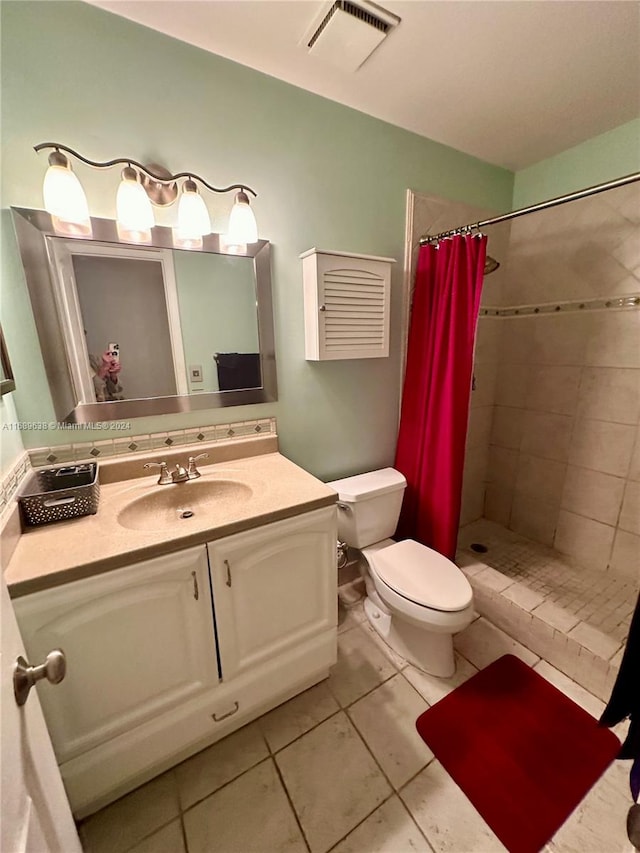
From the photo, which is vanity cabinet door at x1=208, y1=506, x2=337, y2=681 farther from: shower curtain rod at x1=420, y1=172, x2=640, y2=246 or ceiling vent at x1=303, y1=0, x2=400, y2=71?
ceiling vent at x1=303, y1=0, x2=400, y2=71

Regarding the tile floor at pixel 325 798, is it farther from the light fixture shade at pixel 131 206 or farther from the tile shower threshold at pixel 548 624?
the light fixture shade at pixel 131 206

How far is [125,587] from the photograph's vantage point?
88 centimetres

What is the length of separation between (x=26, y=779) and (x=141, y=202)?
136 centimetres

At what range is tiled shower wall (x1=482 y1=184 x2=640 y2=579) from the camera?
1695mm

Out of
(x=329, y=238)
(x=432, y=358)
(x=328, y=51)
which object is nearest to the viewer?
(x=328, y=51)

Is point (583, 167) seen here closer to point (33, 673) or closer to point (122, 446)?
point (122, 446)

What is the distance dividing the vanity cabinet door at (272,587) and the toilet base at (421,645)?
43cm

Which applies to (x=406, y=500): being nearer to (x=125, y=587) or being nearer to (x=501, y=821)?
(x=501, y=821)

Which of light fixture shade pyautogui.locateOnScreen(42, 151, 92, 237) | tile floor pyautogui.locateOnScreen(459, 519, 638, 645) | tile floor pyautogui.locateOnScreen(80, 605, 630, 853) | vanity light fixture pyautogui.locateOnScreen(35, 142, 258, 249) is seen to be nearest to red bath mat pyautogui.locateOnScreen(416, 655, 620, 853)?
tile floor pyautogui.locateOnScreen(80, 605, 630, 853)

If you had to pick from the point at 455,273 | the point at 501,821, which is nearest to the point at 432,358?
the point at 455,273

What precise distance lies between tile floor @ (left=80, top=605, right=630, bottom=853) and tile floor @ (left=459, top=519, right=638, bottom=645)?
0.36 meters

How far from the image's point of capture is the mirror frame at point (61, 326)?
41.3 inches

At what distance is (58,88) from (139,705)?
180 centimetres

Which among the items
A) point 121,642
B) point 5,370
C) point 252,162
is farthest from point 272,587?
point 252,162
